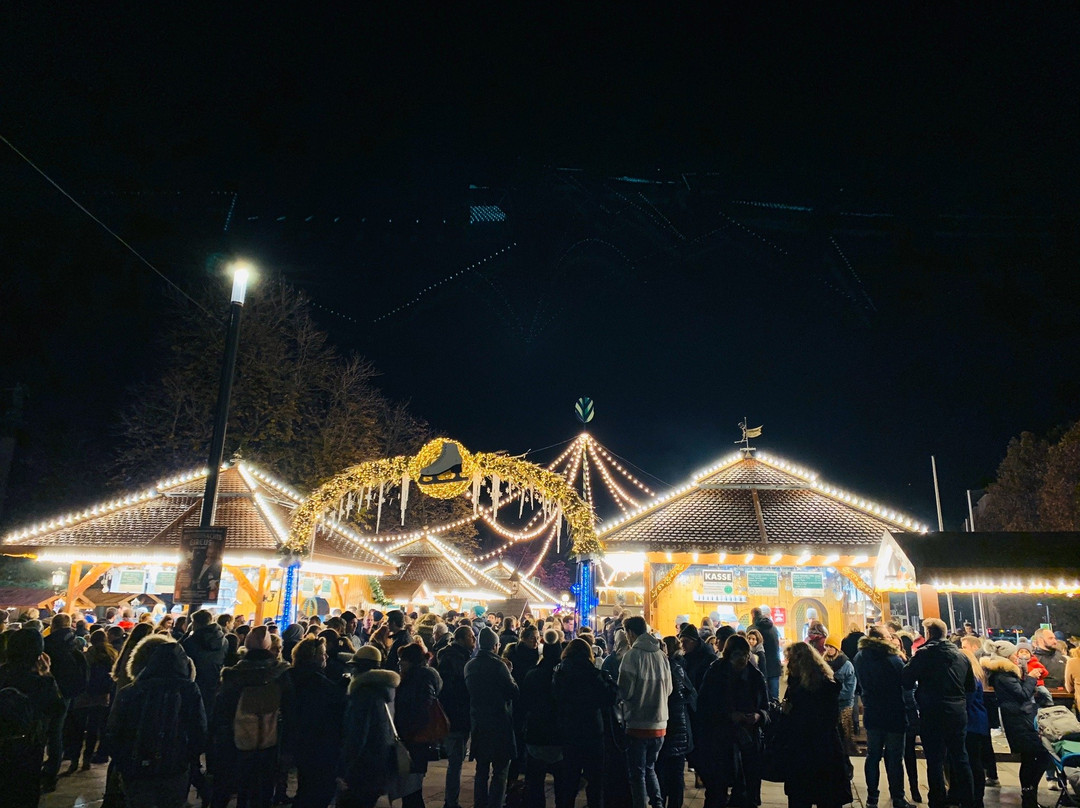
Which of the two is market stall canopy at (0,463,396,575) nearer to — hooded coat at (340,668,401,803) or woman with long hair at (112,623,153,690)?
woman with long hair at (112,623,153,690)

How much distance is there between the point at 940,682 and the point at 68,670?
30.0 ft

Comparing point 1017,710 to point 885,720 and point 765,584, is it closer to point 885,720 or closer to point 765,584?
point 885,720

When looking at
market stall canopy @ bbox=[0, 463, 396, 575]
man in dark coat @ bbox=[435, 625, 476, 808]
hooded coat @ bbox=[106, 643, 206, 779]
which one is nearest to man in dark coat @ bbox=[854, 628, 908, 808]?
man in dark coat @ bbox=[435, 625, 476, 808]

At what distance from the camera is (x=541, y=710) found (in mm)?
6062

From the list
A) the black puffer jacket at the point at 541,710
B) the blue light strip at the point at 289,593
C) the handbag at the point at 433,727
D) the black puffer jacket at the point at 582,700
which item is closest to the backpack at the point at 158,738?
the handbag at the point at 433,727

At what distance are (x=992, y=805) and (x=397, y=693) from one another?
620cm

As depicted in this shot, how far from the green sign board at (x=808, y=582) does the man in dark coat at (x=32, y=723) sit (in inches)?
577

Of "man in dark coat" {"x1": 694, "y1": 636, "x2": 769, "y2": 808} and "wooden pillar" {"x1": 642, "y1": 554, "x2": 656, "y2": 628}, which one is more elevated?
"wooden pillar" {"x1": 642, "y1": 554, "x2": 656, "y2": 628}

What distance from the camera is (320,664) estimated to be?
5.78m

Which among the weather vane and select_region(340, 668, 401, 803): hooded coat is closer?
select_region(340, 668, 401, 803): hooded coat

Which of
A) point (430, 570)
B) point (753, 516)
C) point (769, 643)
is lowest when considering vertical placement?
point (769, 643)

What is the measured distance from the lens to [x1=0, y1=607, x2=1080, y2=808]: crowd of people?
5160 mm

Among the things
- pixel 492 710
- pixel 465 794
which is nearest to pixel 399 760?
pixel 492 710

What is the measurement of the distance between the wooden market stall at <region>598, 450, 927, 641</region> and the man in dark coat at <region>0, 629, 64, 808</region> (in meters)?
11.0
